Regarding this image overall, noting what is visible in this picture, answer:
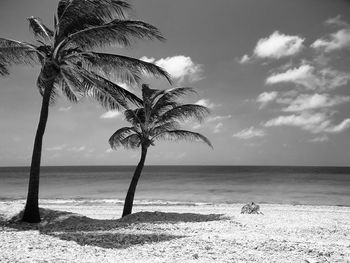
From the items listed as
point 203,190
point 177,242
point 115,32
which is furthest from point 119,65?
point 203,190

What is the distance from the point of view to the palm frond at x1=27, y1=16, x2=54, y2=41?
11094 mm

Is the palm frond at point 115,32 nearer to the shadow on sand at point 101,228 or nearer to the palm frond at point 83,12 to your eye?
the palm frond at point 83,12

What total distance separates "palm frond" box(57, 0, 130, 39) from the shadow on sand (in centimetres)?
557

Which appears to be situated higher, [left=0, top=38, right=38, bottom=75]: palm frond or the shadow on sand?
[left=0, top=38, right=38, bottom=75]: palm frond

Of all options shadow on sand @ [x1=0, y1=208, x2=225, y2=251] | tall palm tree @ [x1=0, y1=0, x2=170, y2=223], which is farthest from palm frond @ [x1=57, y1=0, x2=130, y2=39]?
shadow on sand @ [x1=0, y1=208, x2=225, y2=251]

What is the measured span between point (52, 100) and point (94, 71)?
2736 millimetres

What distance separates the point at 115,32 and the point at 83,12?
110 centimetres

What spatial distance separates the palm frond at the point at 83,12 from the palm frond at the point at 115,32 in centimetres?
32

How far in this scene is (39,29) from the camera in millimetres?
11602

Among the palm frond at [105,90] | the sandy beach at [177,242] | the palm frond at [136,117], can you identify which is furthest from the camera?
the palm frond at [136,117]

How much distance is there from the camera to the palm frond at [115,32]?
406 inches

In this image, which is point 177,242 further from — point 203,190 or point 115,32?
point 203,190

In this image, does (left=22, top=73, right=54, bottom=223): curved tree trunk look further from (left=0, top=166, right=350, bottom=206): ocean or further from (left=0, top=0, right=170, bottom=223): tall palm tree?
(left=0, top=166, right=350, bottom=206): ocean

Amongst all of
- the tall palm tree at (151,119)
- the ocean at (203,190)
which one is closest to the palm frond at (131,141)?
the tall palm tree at (151,119)
